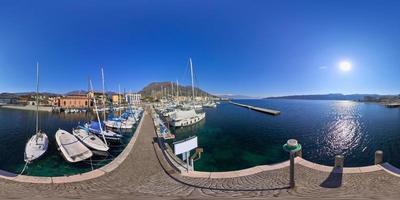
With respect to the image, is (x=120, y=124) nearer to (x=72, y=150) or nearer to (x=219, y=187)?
(x=72, y=150)

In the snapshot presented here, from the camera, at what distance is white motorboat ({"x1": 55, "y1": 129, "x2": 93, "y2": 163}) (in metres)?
18.5

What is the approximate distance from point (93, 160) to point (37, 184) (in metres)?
11.2

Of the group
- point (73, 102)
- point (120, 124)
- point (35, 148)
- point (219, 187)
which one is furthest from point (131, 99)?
point (219, 187)

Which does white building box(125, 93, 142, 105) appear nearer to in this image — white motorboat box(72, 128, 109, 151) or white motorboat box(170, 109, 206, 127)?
white motorboat box(170, 109, 206, 127)

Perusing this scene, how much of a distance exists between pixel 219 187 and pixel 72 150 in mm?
17548

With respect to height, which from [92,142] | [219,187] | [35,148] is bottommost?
[35,148]

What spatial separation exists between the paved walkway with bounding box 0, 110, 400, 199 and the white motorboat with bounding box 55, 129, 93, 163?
411 inches

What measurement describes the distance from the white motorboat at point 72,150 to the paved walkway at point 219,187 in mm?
10447

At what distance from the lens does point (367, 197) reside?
266 inches

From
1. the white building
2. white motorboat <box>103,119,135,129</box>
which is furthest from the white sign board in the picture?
the white building

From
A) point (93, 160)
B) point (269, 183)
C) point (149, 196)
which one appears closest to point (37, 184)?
point (149, 196)

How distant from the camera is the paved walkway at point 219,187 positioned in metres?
7.06

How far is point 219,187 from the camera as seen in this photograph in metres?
7.77

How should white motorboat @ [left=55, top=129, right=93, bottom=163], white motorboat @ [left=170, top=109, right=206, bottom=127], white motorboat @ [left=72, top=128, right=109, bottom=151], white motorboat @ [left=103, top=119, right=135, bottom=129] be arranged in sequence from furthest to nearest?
1. white motorboat @ [left=170, top=109, right=206, bottom=127]
2. white motorboat @ [left=103, top=119, right=135, bottom=129]
3. white motorboat @ [left=72, top=128, right=109, bottom=151]
4. white motorboat @ [left=55, top=129, right=93, bottom=163]
